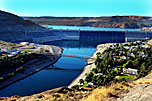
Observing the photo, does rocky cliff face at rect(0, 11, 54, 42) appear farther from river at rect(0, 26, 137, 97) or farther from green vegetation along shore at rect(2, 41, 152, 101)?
green vegetation along shore at rect(2, 41, 152, 101)

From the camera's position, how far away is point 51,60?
2983 centimetres

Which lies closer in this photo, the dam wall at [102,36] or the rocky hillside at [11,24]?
the rocky hillside at [11,24]

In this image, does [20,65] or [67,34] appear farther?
[67,34]

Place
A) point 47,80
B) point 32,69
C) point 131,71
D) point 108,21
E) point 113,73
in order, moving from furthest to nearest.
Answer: point 108,21, point 32,69, point 47,80, point 131,71, point 113,73

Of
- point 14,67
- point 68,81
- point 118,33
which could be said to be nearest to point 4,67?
point 14,67

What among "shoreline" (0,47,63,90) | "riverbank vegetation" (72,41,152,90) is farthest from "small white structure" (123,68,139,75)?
"shoreline" (0,47,63,90)

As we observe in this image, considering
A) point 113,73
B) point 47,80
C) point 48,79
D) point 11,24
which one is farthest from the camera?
point 11,24

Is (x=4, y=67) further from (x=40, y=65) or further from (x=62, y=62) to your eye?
(x=62, y=62)

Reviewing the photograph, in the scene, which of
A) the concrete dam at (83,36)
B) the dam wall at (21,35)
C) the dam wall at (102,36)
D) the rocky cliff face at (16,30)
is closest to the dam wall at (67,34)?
the concrete dam at (83,36)

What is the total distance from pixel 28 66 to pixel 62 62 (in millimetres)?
7251

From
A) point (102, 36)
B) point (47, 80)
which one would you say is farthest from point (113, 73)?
point (102, 36)

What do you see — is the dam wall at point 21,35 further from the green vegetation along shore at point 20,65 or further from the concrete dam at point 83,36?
the green vegetation along shore at point 20,65

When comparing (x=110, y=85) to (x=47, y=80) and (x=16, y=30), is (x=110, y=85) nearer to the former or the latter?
(x=47, y=80)

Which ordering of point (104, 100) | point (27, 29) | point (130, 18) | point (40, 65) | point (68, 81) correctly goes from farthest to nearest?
point (130, 18)
point (27, 29)
point (40, 65)
point (68, 81)
point (104, 100)
